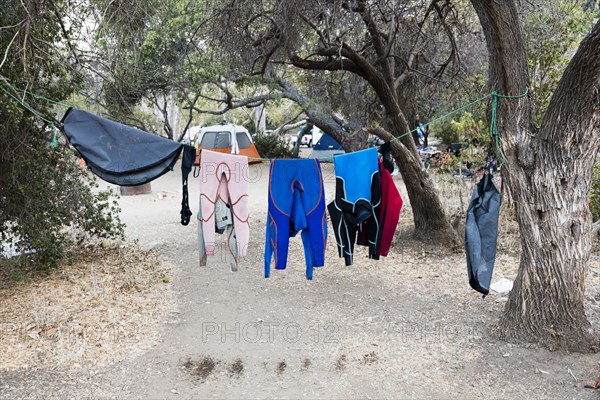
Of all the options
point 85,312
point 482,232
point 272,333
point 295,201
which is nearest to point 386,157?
point 295,201

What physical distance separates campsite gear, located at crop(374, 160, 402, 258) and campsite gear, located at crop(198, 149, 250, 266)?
121 centimetres

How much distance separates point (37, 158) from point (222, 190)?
260cm

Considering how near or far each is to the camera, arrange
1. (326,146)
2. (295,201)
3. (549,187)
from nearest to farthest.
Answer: (549,187) → (295,201) → (326,146)

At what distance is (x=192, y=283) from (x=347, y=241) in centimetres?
261

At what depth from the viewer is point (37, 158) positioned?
19.7 feet

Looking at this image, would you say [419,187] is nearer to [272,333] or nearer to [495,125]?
[495,125]

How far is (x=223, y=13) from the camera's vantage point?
7539mm

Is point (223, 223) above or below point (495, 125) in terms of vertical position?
below

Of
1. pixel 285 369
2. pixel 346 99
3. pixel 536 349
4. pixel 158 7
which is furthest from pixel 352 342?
pixel 346 99

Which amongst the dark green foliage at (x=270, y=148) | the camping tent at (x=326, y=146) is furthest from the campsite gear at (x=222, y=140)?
the camping tent at (x=326, y=146)

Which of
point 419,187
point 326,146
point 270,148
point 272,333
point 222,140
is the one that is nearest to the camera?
point 272,333

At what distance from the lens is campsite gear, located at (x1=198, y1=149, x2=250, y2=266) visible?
4.57 metres

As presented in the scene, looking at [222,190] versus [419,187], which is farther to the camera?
[419,187]

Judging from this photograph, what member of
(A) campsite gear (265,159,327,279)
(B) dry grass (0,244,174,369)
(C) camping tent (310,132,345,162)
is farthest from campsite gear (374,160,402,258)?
(C) camping tent (310,132,345,162)
